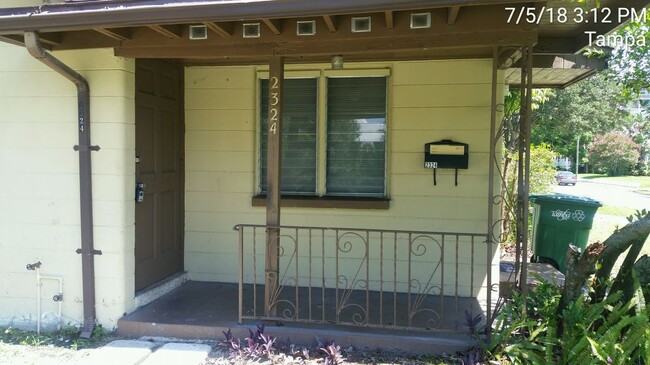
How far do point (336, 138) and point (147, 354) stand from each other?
256cm

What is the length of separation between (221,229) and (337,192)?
128 centimetres

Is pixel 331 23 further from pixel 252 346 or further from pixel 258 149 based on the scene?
pixel 252 346

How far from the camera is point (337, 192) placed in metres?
4.64

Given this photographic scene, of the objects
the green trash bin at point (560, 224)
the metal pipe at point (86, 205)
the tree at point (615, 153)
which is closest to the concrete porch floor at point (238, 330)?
the metal pipe at point (86, 205)

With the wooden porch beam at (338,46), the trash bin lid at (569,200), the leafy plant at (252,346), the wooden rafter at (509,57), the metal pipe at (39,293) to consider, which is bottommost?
the leafy plant at (252,346)

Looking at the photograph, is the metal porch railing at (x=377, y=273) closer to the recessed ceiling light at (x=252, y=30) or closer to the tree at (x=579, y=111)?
the recessed ceiling light at (x=252, y=30)

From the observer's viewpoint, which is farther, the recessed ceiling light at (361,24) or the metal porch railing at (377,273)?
the metal porch railing at (377,273)

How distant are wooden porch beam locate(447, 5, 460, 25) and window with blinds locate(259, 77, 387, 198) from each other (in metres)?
1.54

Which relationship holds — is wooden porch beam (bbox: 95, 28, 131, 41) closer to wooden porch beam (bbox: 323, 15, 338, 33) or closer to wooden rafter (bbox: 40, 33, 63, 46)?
wooden rafter (bbox: 40, 33, 63, 46)

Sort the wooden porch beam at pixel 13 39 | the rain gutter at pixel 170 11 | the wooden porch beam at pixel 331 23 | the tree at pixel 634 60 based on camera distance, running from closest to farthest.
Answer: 1. the rain gutter at pixel 170 11
2. the wooden porch beam at pixel 331 23
3. the wooden porch beam at pixel 13 39
4. the tree at pixel 634 60

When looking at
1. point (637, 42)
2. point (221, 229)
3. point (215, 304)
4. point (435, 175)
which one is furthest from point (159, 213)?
point (637, 42)

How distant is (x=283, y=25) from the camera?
10.7 feet

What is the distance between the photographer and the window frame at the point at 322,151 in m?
4.46

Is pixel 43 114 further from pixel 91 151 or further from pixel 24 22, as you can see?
pixel 24 22
